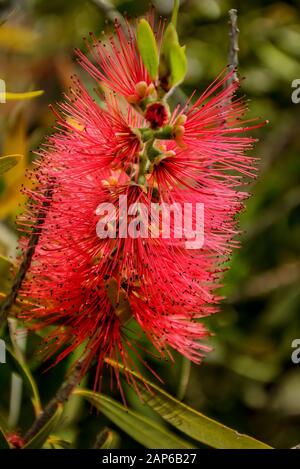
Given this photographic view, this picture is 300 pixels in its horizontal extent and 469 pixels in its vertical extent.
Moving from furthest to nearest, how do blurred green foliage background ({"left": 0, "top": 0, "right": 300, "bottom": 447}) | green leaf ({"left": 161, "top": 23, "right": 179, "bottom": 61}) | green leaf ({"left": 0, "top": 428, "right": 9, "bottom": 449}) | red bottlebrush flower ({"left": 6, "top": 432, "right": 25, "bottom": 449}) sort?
blurred green foliage background ({"left": 0, "top": 0, "right": 300, "bottom": 447}), red bottlebrush flower ({"left": 6, "top": 432, "right": 25, "bottom": 449}), green leaf ({"left": 0, "top": 428, "right": 9, "bottom": 449}), green leaf ({"left": 161, "top": 23, "right": 179, "bottom": 61})

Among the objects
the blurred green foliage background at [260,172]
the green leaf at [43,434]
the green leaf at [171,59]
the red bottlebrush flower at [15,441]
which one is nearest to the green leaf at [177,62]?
the green leaf at [171,59]

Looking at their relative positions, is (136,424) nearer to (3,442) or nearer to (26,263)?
(3,442)

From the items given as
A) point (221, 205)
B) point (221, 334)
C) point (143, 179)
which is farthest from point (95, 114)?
point (221, 334)

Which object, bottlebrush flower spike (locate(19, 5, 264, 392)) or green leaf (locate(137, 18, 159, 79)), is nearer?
green leaf (locate(137, 18, 159, 79))

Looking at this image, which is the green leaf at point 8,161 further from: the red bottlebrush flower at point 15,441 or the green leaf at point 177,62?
the red bottlebrush flower at point 15,441

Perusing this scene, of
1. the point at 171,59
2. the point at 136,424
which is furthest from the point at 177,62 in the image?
the point at 136,424

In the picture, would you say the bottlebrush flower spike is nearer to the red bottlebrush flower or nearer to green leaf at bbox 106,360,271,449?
green leaf at bbox 106,360,271,449

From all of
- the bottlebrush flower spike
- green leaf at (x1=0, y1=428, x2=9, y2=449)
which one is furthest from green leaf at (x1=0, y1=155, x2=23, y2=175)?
green leaf at (x1=0, y1=428, x2=9, y2=449)
